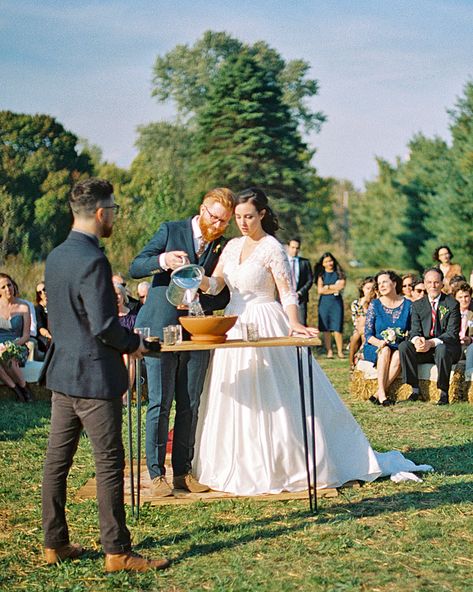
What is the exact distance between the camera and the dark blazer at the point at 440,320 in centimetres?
1130

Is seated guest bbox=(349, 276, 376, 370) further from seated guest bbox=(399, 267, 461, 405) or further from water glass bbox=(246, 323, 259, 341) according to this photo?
water glass bbox=(246, 323, 259, 341)

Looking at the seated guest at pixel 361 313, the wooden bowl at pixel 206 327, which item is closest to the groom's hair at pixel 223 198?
the wooden bowl at pixel 206 327

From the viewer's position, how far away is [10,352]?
37.3 ft

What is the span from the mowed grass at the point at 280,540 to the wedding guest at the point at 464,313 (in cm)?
Result: 457

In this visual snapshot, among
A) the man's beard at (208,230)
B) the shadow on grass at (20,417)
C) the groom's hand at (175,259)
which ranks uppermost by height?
the man's beard at (208,230)

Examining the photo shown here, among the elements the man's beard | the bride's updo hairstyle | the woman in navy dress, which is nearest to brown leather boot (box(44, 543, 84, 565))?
the man's beard

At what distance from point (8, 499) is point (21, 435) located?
267cm

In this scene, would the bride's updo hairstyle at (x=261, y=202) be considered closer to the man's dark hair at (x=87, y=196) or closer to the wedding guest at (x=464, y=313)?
the man's dark hair at (x=87, y=196)

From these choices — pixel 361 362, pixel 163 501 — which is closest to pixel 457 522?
pixel 163 501

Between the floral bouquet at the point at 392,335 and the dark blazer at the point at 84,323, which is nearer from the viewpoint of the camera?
the dark blazer at the point at 84,323

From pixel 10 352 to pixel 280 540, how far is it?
6.82 metres

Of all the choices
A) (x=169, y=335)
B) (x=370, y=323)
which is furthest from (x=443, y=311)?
(x=169, y=335)

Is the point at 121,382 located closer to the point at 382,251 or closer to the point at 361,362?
the point at 361,362

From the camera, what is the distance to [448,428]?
9.15 metres
